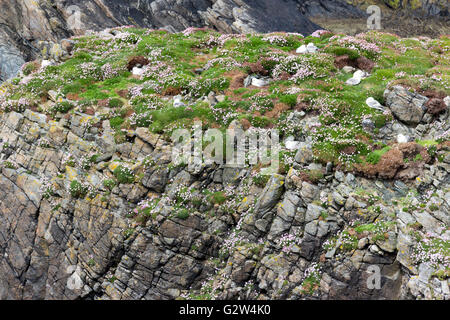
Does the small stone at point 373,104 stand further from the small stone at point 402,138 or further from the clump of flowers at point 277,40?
the clump of flowers at point 277,40

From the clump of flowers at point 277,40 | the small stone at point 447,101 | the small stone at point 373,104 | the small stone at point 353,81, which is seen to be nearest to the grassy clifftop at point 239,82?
the clump of flowers at point 277,40

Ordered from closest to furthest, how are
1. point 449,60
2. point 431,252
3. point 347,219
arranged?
point 431,252 < point 347,219 < point 449,60

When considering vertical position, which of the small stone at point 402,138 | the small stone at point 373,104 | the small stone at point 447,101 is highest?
the small stone at point 447,101

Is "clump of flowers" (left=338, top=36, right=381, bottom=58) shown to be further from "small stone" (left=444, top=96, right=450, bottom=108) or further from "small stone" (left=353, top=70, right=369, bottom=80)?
"small stone" (left=444, top=96, right=450, bottom=108)

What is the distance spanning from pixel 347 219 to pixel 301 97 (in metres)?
9.07

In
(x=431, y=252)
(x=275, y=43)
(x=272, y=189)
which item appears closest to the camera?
(x=431, y=252)

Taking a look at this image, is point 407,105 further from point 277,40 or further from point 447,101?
point 277,40

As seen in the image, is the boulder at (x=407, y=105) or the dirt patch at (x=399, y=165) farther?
the boulder at (x=407, y=105)

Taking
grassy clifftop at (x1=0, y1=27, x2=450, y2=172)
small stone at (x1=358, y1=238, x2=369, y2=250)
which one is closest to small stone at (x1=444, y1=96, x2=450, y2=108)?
grassy clifftop at (x1=0, y1=27, x2=450, y2=172)

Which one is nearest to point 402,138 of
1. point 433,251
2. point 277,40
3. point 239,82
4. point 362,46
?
point 433,251

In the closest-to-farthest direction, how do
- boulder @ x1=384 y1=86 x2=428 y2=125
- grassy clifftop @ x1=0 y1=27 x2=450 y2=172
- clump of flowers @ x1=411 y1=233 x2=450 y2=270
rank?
clump of flowers @ x1=411 y1=233 x2=450 y2=270
boulder @ x1=384 y1=86 x2=428 y2=125
grassy clifftop @ x1=0 y1=27 x2=450 y2=172
